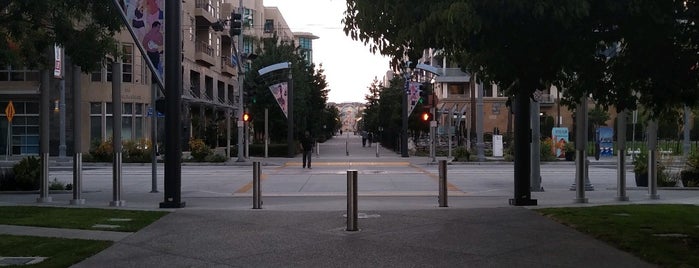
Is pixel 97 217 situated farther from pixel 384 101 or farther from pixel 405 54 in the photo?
pixel 384 101

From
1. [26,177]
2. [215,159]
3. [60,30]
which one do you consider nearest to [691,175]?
[60,30]

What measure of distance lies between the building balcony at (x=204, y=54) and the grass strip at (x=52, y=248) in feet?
149

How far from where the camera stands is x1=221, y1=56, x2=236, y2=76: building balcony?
64887 millimetres

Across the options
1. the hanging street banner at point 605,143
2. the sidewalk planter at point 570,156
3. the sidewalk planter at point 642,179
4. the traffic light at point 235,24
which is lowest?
the sidewalk planter at point 642,179

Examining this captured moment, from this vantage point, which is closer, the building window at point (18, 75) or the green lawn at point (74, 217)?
the green lawn at point (74, 217)

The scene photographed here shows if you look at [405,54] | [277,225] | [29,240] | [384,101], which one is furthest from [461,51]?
[384,101]

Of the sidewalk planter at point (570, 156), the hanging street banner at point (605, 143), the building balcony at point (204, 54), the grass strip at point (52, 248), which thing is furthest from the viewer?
the building balcony at point (204, 54)

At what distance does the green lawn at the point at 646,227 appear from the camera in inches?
316

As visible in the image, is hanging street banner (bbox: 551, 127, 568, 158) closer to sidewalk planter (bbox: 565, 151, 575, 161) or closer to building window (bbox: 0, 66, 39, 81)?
sidewalk planter (bbox: 565, 151, 575, 161)

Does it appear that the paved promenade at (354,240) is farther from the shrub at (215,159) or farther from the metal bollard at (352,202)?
the shrub at (215,159)

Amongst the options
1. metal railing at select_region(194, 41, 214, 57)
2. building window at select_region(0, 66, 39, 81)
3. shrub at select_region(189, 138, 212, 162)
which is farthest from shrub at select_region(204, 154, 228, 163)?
metal railing at select_region(194, 41, 214, 57)

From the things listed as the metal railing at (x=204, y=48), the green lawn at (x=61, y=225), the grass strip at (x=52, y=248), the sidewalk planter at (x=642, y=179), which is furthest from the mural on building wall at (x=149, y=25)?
the metal railing at (x=204, y=48)

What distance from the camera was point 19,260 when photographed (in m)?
7.84

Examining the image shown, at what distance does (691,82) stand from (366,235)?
4507 millimetres
